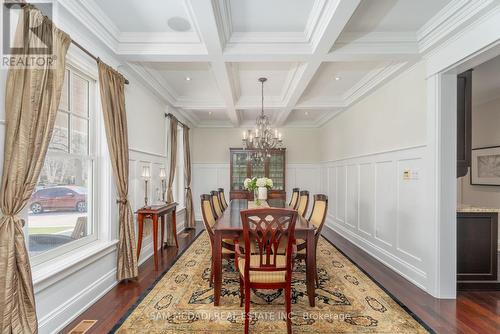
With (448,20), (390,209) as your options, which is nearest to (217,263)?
(390,209)

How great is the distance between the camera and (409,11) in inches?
93.5

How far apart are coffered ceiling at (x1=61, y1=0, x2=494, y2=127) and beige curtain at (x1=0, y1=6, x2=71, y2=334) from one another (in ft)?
2.41

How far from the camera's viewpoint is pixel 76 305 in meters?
2.29

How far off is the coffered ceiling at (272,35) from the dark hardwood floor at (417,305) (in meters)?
2.67

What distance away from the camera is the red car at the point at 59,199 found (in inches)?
80.5

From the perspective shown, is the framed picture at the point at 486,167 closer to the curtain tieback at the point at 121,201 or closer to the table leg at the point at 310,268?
the table leg at the point at 310,268

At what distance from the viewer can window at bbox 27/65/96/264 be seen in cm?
208

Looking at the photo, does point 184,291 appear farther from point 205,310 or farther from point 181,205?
point 181,205

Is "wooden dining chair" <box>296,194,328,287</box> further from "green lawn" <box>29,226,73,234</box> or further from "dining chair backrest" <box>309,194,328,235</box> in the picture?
"green lawn" <box>29,226,73,234</box>

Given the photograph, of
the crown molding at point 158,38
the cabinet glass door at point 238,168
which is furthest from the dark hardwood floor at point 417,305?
the cabinet glass door at point 238,168

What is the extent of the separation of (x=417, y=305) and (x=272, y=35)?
3212 mm

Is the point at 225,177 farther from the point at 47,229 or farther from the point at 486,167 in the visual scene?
the point at 486,167

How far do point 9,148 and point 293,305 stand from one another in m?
2.66

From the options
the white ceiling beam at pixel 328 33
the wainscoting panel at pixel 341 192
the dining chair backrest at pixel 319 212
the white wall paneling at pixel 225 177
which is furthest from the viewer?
the white wall paneling at pixel 225 177
